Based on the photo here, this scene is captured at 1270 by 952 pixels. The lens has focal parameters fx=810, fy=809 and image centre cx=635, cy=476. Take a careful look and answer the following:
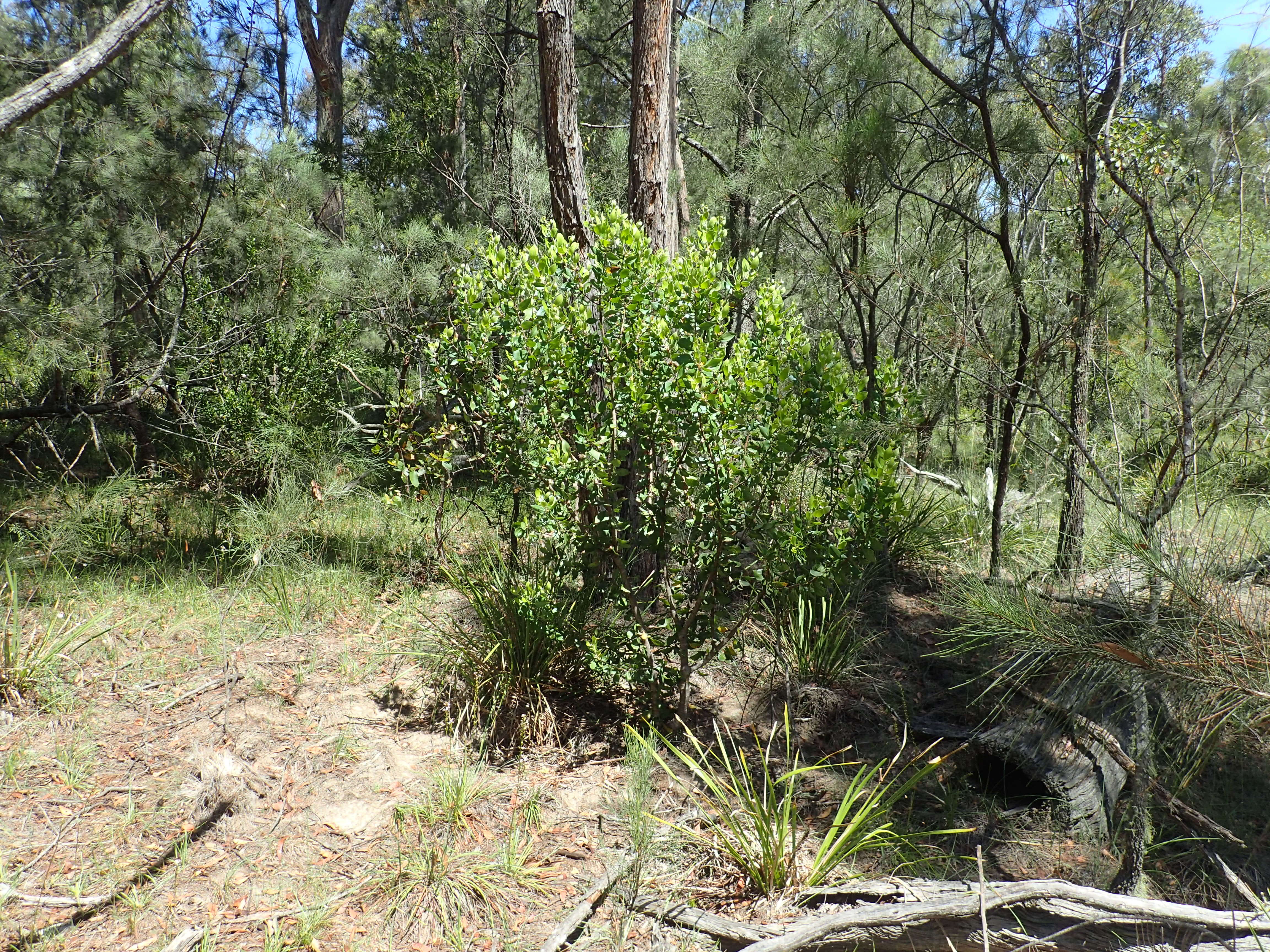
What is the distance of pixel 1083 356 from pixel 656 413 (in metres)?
1.77

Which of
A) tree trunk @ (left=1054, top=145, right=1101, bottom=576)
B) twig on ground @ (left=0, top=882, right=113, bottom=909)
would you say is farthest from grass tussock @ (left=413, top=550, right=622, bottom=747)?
tree trunk @ (left=1054, top=145, right=1101, bottom=576)

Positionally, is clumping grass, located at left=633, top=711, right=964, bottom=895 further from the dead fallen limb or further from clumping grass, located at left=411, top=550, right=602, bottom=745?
the dead fallen limb

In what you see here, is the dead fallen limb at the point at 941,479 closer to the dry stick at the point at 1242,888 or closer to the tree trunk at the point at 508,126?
the dry stick at the point at 1242,888

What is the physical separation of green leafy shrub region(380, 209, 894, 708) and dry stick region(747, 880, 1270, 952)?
1.17m

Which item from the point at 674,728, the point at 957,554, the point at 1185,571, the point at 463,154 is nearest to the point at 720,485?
the point at 674,728

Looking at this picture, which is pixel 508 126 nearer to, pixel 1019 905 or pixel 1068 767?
pixel 1068 767

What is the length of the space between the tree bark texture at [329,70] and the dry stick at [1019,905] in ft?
21.8

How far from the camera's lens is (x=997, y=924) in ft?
7.25

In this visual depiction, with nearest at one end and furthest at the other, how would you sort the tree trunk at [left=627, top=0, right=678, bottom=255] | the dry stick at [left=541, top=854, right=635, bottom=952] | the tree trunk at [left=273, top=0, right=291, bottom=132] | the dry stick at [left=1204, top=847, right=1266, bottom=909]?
1. the dry stick at [left=1204, top=847, right=1266, bottom=909]
2. the dry stick at [left=541, top=854, right=635, bottom=952]
3. the tree trunk at [left=627, top=0, right=678, bottom=255]
4. the tree trunk at [left=273, top=0, right=291, bottom=132]

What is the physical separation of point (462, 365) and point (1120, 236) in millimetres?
2583

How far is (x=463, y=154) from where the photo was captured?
669 cm

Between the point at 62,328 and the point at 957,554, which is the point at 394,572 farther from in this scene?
the point at 957,554

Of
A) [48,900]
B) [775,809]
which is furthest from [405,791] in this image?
[775,809]

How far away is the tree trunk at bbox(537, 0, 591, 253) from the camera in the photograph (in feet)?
13.5
